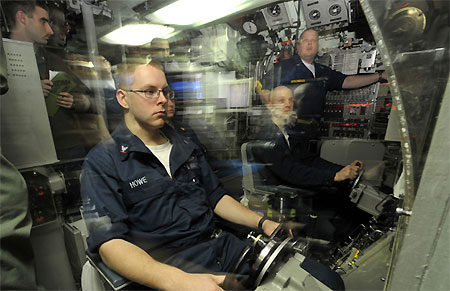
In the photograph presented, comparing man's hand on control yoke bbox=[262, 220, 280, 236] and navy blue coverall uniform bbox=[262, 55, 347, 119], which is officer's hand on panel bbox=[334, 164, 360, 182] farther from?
man's hand on control yoke bbox=[262, 220, 280, 236]

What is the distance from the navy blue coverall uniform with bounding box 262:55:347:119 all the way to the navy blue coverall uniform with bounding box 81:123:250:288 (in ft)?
2.28

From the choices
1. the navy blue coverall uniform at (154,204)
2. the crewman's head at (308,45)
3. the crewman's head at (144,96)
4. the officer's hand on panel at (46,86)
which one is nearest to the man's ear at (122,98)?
the crewman's head at (144,96)

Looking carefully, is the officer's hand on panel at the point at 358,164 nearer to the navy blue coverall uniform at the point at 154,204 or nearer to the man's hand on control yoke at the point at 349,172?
the man's hand on control yoke at the point at 349,172

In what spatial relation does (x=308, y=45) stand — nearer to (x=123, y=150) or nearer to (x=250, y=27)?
(x=250, y=27)

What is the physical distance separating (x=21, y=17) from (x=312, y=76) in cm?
156

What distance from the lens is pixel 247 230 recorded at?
127 cm

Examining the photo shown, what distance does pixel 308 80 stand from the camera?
118cm

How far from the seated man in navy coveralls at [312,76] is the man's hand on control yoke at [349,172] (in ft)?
1.24

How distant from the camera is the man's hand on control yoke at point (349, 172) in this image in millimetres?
1263

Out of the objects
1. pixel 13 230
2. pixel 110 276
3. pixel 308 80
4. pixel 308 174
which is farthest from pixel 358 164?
pixel 13 230

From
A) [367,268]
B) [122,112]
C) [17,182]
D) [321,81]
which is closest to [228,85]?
[321,81]

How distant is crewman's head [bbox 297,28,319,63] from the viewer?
1102 millimetres

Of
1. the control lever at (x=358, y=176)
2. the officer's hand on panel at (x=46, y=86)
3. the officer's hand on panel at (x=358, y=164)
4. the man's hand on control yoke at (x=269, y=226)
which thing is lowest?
the man's hand on control yoke at (x=269, y=226)

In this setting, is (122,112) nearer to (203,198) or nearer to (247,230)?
(203,198)
